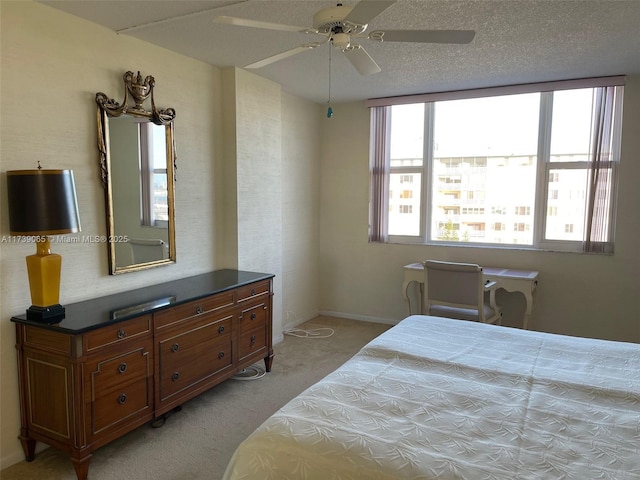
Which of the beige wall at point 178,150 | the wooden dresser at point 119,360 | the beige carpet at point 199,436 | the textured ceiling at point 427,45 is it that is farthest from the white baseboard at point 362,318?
the textured ceiling at point 427,45

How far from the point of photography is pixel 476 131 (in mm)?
4605

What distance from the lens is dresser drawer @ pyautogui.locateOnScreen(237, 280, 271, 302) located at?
10.8 feet

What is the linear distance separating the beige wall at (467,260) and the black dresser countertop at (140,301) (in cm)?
187

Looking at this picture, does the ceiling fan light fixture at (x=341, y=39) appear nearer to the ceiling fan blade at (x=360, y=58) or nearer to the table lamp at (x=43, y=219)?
the ceiling fan blade at (x=360, y=58)

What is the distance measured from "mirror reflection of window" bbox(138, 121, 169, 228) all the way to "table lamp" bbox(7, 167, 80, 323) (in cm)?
82

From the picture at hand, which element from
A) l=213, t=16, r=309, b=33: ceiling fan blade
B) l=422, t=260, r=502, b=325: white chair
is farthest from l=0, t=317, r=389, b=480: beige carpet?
l=213, t=16, r=309, b=33: ceiling fan blade

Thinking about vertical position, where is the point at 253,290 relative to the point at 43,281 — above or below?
below

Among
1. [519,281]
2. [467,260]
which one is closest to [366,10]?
[519,281]

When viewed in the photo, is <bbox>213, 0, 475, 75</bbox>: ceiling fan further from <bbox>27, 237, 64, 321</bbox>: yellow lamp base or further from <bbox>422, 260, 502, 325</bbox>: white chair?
<bbox>422, 260, 502, 325</bbox>: white chair

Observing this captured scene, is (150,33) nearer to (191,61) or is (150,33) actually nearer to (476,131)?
(191,61)

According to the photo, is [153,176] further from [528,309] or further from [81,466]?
[528,309]

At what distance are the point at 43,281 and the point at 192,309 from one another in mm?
862

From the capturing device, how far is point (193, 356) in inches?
114

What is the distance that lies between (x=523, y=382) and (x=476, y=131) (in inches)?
129
